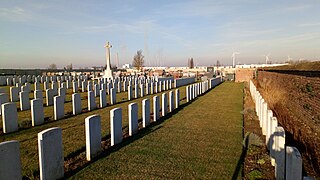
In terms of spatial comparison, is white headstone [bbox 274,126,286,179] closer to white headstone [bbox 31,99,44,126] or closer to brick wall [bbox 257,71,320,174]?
brick wall [bbox 257,71,320,174]

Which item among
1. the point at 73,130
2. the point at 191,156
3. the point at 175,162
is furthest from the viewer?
the point at 73,130

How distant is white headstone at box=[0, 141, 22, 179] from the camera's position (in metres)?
3.94

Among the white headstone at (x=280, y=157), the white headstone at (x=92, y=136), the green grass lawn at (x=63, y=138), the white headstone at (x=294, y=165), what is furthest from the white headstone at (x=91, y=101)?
the white headstone at (x=294, y=165)

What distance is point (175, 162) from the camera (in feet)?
19.0

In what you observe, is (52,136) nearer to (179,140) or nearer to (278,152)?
(179,140)

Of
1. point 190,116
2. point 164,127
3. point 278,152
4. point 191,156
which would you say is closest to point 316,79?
point 278,152

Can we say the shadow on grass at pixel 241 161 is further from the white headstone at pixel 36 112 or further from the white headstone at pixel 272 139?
the white headstone at pixel 36 112

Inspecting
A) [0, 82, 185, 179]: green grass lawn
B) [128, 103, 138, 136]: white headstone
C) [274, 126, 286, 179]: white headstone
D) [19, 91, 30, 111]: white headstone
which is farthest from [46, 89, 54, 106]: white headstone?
[274, 126, 286, 179]: white headstone

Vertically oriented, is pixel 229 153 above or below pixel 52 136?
below

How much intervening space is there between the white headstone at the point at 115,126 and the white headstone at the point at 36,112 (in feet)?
13.3

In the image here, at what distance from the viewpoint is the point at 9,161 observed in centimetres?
404

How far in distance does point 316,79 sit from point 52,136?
6.28 meters

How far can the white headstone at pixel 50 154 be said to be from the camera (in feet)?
15.1

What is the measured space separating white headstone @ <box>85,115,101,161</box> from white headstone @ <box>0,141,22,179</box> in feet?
6.04
